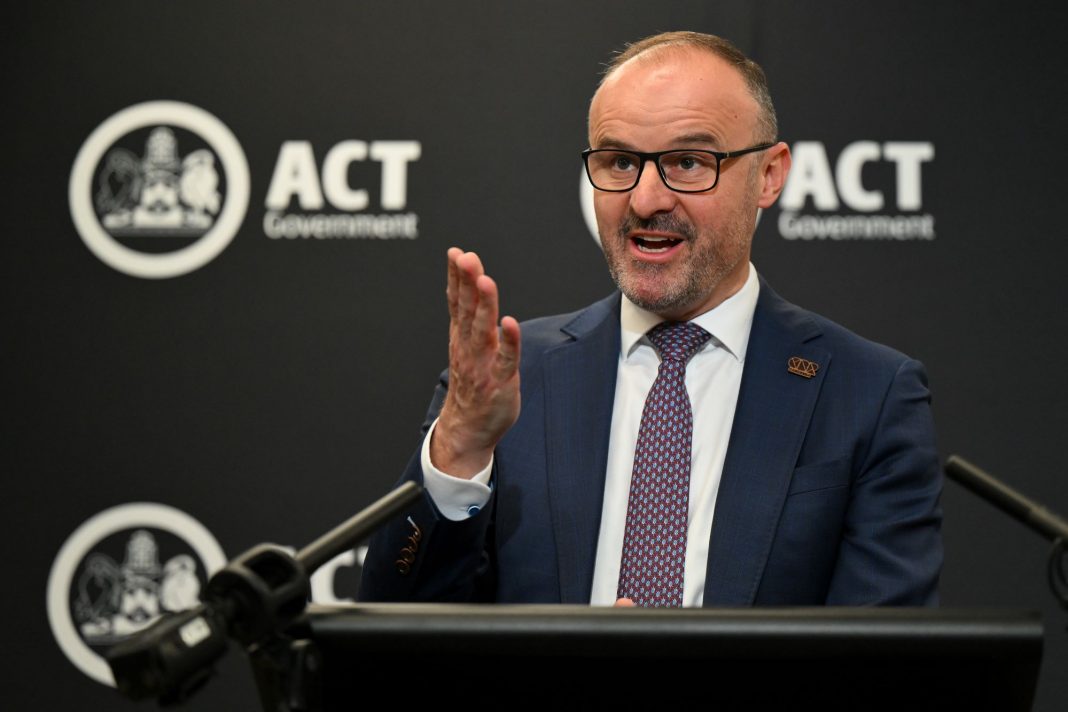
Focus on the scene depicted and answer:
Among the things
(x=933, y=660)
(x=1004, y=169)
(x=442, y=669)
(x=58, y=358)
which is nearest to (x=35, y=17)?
(x=58, y=358)

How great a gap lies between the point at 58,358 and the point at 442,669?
2.47 metres

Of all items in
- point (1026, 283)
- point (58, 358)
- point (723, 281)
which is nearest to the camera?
point (723, 281)

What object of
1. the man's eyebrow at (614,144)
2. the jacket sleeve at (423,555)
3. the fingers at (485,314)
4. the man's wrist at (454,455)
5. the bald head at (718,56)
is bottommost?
the jacket sleeve at (423,555)

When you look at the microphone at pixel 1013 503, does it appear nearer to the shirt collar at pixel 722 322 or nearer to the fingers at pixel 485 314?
the fingers at pixel 485 314

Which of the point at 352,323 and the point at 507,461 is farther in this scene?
the point at 352,323

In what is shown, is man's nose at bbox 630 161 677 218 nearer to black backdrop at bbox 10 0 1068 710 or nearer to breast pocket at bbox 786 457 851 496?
breast pocket at bbox 786 457 851 496

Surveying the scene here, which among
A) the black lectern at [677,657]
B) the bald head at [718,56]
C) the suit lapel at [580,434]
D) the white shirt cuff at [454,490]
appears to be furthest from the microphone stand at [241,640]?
the bald head at [718,56]

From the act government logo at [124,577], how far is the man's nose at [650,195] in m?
1.63

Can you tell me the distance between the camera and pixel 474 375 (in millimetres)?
1660

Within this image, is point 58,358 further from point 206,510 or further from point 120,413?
point 206,510

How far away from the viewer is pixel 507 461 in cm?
206

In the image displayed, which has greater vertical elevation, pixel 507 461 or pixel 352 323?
pixel 352 323

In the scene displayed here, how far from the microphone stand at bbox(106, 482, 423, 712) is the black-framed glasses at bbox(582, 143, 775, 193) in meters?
A: 1.15

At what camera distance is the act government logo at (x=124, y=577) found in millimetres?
3105
